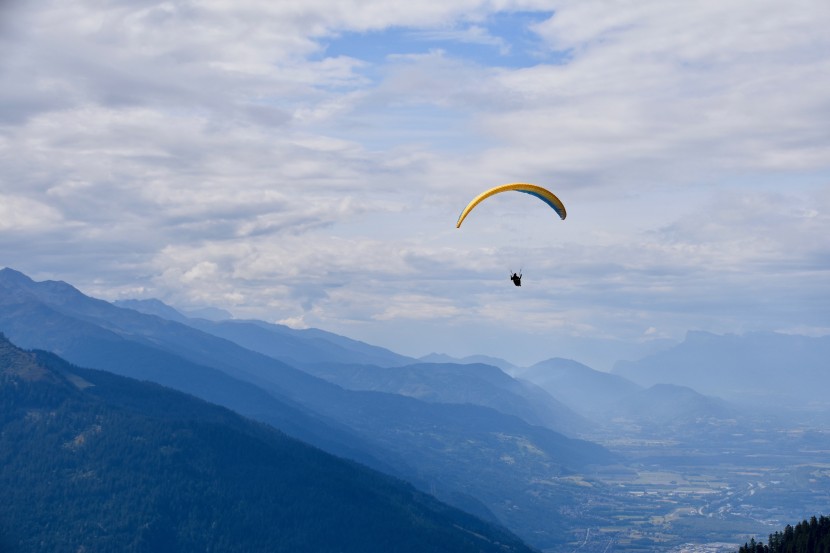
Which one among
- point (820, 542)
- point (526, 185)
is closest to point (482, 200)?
point (526, 185)

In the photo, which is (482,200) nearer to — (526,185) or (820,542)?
(526,185)

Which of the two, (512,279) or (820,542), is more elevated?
(512,279)

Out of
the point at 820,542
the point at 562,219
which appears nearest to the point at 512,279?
the point at 562,219

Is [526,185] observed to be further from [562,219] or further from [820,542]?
[820,542]

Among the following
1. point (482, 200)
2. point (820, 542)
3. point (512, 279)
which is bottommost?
point (820, 542)

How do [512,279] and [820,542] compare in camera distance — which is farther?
[820,542]

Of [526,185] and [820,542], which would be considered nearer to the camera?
[526,185]

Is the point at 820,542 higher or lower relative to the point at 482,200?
lower
